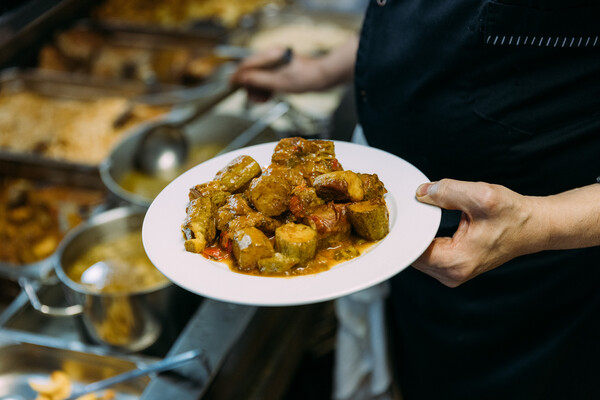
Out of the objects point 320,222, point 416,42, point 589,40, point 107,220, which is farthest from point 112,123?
point 589,40

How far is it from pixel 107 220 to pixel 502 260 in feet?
4.35

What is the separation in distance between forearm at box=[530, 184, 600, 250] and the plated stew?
1.26 feet

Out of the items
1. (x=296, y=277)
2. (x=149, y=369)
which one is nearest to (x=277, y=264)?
(x=296, y=277)

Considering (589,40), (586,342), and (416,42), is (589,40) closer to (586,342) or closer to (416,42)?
(416,42)

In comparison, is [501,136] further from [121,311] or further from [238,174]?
[121,311]

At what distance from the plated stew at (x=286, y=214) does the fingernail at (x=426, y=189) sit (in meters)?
0.08

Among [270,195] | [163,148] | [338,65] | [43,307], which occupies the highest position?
[270,195]

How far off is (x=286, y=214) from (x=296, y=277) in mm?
209

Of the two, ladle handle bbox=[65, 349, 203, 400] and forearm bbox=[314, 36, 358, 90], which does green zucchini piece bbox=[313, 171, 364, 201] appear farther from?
forearm bbox=[314, 36, 358, 90]

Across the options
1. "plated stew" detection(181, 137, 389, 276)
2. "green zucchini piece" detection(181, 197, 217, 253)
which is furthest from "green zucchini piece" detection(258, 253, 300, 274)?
"green zucchini piece" detection(181, 197, 217, 253)

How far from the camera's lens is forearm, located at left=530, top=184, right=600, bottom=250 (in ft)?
4.38

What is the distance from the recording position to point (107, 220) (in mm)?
2004

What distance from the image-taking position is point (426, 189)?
1.25 metres

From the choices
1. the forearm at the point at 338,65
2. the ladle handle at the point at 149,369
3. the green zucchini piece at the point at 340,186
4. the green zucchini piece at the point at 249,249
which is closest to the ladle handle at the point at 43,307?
the ladle handle at the point at 149,369
